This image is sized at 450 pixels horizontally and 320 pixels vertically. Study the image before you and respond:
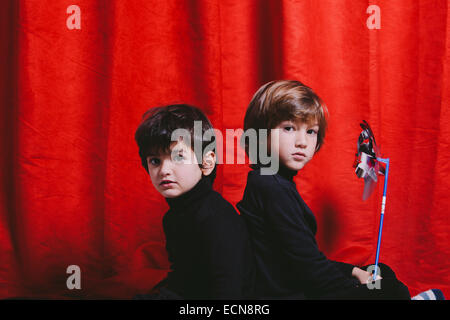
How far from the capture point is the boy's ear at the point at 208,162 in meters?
0.81

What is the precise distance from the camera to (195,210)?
79 centimetres

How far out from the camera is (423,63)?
1.27m

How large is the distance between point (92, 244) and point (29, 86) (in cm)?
54

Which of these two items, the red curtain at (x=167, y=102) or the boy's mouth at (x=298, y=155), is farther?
the red curtain at (x=167, y=102)

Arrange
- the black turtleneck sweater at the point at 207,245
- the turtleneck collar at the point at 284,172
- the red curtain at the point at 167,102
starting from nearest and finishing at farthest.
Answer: the black turtleneck sweater at the point at 207,245
the turtleneck collar at the point at 284,172
the red curtain at the point at 167,102

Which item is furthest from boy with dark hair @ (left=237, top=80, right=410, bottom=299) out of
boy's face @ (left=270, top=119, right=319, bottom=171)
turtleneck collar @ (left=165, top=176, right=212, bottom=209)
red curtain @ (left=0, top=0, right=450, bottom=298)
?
red curtain @ (left=0, top=0, right=450, bottom=298)

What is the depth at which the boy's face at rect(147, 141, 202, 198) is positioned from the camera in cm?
78

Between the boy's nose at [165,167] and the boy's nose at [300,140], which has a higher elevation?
the boy's nose at [300,140]

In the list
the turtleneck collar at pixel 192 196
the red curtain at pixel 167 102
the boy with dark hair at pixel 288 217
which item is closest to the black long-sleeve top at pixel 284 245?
the boy with dark hair at pixel 288 217

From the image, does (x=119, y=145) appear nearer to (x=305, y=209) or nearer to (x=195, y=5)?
(x=195, y=5)

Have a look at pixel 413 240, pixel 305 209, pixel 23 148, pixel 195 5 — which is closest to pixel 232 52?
pixel 195 5

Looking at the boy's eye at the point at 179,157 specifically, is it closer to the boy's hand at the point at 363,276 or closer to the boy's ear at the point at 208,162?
the boy's ear at the point at 208,162

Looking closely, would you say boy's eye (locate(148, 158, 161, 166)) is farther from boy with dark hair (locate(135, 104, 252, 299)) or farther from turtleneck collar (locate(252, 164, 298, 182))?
turtleneck collar (locate(252, 164, 298, 182))

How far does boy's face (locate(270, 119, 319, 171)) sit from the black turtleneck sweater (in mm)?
163
